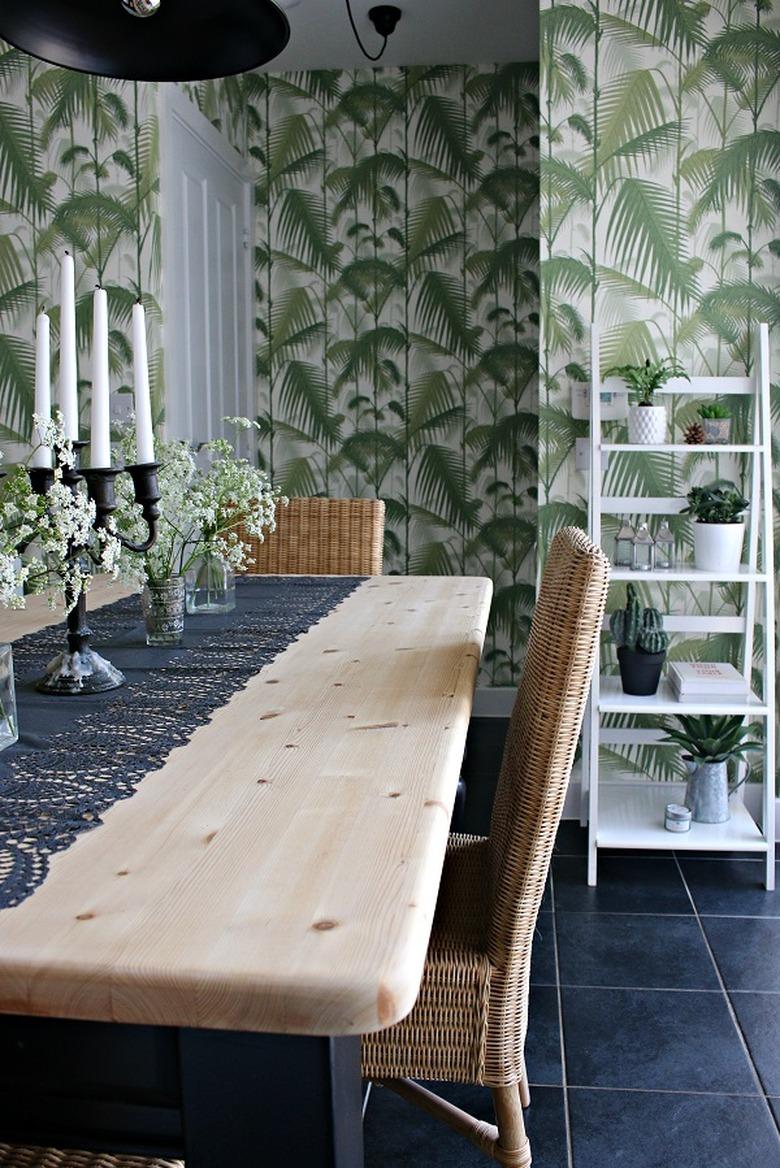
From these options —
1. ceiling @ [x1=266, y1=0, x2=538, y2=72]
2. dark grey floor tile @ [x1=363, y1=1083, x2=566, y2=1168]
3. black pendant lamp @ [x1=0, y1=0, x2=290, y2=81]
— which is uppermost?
ceiling @ [x1=266, y1=0, x2=538, y2=72]

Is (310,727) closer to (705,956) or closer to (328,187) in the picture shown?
(705,956)

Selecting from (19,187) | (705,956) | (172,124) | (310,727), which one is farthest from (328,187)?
(310,727)

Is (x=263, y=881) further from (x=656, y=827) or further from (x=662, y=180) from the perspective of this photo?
(x=662, y=180)

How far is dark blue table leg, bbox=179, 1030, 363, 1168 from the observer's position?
32.1 inches

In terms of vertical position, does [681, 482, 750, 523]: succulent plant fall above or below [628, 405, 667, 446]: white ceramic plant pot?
below

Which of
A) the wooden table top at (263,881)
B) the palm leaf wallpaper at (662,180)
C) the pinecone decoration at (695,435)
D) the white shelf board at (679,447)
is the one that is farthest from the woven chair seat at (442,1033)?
the palm leaf wallpaper at (662,180)

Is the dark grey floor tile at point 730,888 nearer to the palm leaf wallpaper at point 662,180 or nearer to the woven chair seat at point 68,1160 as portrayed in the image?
the palm leaf wallpaper at point 662,180

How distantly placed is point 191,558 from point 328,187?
3.01 meters

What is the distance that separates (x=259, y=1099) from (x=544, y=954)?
1761 mm

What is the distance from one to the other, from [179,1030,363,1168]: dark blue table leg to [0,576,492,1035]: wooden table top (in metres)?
0.07

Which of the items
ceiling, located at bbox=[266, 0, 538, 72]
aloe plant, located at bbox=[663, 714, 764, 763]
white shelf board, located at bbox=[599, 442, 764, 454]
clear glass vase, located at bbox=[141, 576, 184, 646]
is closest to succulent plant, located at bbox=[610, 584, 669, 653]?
aloe plant, located at bbox=[663, 714, 764, 763]

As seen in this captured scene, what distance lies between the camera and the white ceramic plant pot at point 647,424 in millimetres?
2936

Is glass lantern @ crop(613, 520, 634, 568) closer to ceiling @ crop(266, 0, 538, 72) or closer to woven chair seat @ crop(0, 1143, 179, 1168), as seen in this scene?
ceiling @ crop(266, 0, 538, 72)

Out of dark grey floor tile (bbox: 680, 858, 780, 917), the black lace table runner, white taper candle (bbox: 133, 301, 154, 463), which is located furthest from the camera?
dark grey floor tile (bbox: 680, 858, 780, 917)
